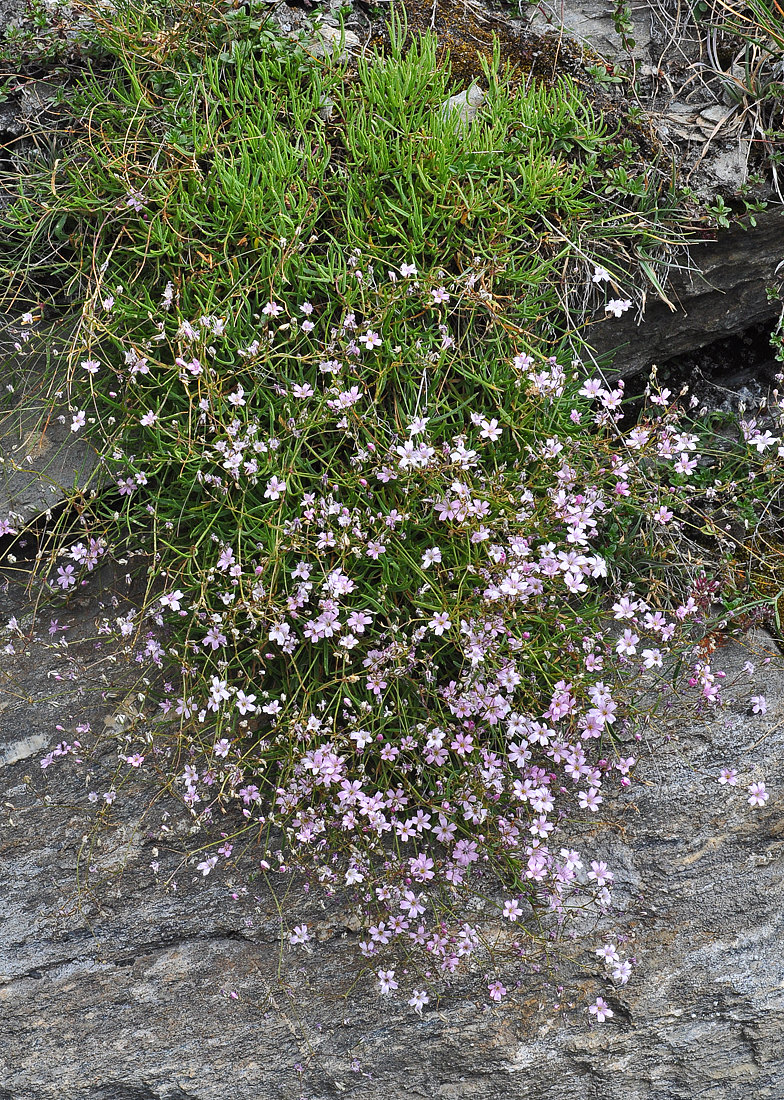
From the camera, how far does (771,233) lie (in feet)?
10.0

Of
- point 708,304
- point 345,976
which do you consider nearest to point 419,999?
point 345,976

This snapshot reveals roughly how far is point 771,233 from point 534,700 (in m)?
2.12

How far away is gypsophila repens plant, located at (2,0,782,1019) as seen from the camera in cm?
248

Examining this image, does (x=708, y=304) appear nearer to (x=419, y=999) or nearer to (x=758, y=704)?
(x=758, y=704)

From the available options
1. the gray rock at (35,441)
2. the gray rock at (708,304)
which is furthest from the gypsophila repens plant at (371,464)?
the gray rock at (708,304)

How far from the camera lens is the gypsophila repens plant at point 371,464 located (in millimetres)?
2477

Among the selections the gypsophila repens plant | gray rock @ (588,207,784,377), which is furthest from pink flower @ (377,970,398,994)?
gray rock @ (588,207,784,377)

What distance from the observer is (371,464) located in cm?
258

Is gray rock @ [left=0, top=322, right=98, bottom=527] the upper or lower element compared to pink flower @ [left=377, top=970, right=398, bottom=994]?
upper

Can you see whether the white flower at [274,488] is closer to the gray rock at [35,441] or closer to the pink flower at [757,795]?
the gray rock at [35,441]

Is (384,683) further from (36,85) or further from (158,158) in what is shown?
(36,85)

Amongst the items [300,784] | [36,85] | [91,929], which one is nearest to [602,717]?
[300,784]

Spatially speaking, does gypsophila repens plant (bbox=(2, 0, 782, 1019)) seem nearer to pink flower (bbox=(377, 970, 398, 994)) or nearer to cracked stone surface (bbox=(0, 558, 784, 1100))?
pink flower (bbox=(377, 970, 398, 994))

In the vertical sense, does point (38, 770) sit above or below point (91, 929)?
above
